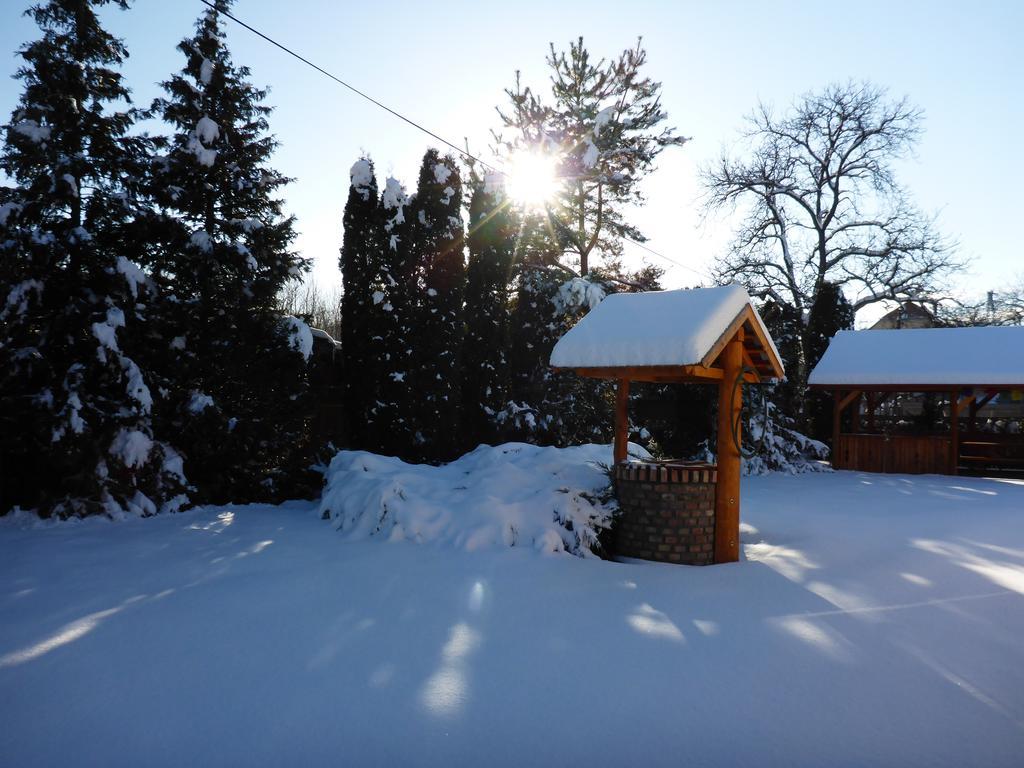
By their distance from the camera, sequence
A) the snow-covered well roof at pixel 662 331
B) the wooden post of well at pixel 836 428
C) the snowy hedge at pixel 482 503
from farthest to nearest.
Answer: the wooden post of well at pixel 836 428
the snowy hedge at pixel 482 503
the snow-covered well roof at pixel 662 331

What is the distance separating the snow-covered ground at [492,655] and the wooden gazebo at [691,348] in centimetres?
88

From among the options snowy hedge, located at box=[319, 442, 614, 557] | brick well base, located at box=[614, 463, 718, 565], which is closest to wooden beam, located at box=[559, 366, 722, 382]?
brick well base, located at box=[614, 463, 718, 565]

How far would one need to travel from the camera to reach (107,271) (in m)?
8.41

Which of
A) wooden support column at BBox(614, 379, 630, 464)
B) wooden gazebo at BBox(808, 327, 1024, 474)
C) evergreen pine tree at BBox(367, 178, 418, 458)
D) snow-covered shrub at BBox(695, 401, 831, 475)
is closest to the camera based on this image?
wooden support column at BBox(614, 379, 630, 464)

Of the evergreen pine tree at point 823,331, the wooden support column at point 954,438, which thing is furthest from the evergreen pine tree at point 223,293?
the evergreen pine tree at point 823,331

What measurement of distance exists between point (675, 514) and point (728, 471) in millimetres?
711

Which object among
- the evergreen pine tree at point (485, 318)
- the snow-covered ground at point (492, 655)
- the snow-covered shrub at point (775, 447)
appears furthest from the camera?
the snow-covered shrub at point (775, 447)

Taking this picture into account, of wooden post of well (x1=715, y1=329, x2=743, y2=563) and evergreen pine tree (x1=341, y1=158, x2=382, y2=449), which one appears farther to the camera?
evergreen pine tree (x1=341, y1=158, x2=382, y2=449)

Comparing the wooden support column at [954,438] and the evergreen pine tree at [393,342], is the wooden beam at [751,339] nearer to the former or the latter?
the evergreen pine tree at [393,342]

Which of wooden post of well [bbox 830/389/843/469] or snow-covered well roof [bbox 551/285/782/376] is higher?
snow-covered well roof [bbox 551/285/782/376]

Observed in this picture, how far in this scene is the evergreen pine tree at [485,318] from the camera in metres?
12.5

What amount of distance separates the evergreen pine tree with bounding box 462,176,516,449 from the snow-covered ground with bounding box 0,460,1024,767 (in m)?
5.36

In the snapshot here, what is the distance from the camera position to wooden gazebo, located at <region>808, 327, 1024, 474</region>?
50.5 feet

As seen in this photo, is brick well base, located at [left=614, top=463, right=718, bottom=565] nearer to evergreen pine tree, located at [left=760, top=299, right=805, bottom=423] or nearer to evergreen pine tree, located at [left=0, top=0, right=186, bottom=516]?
evergreen pine tree, located at [left=0, top=0, right=186, bottom=516]
